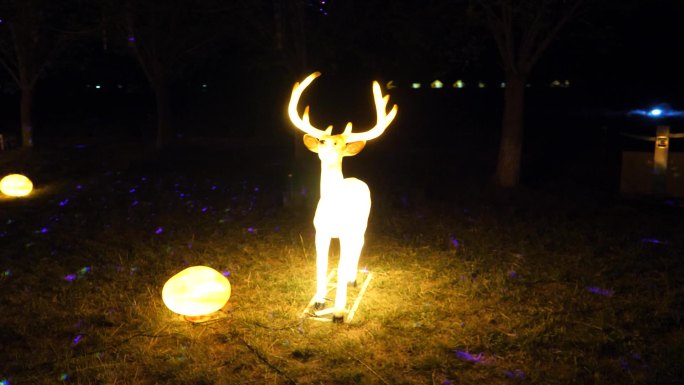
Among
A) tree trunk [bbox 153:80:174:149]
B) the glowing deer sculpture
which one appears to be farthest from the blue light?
the glowing deer sculpture

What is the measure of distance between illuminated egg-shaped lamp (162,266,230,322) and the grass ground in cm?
23

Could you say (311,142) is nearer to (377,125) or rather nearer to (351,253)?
(377,125)

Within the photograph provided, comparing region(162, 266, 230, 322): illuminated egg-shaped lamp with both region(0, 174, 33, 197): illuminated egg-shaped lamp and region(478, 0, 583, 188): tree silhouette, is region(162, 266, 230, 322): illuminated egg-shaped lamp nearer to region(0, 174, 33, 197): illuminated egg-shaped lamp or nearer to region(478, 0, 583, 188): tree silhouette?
region(478, 0, 583, 188): tree silhouette

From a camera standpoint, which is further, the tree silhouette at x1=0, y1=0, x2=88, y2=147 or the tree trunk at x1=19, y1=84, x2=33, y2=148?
the tree trunk at x1=19, y1=84, x2=33, y2=148

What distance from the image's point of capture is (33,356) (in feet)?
15.6

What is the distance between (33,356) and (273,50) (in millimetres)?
10133

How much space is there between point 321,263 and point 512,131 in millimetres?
7839

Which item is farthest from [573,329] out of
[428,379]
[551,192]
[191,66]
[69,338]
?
[191,66]

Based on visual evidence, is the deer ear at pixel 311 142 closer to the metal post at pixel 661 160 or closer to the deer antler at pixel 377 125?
the deer antler at pixel 377 125

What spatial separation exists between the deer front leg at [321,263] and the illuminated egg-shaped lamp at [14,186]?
9018 millimetres

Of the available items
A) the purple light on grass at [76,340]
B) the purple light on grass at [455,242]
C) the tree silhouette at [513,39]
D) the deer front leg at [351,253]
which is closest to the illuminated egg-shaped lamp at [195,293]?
the purple light on grass at [76,340]

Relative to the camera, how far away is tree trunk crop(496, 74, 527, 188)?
11609 millimetres

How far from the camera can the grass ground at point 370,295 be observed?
4.57m

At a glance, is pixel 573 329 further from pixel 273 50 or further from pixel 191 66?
pixel 191 66
